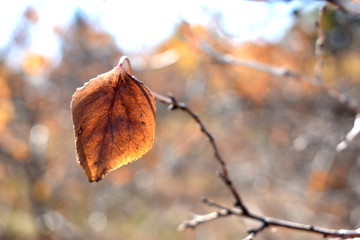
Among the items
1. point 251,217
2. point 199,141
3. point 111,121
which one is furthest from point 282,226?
point 199,141

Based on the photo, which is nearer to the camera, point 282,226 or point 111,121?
point 111,121

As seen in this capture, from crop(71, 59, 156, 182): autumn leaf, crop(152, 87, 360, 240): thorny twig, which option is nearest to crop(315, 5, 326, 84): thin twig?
crop(152, 87, 360, 240): thorny twig

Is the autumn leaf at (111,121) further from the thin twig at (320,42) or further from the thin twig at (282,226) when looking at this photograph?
the thin twig at (320,42)

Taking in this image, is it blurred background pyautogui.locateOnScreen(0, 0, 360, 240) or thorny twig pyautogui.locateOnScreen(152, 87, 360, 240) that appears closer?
thorny twig pyautogui.locateOnScreen(152, 87, 360, 240)

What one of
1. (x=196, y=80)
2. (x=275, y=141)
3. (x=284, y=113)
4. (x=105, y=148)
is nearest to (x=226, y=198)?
(x=275, y=141)

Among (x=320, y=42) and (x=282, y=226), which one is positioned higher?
(x=320, y=42)

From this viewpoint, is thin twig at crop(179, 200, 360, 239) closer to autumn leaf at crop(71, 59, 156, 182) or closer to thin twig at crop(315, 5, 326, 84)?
autumn leaf at crop(71, 59, 156, 182)

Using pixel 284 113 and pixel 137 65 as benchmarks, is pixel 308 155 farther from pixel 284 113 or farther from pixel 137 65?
pixel 137 65

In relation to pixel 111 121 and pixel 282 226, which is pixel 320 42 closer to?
pixel 282 226
